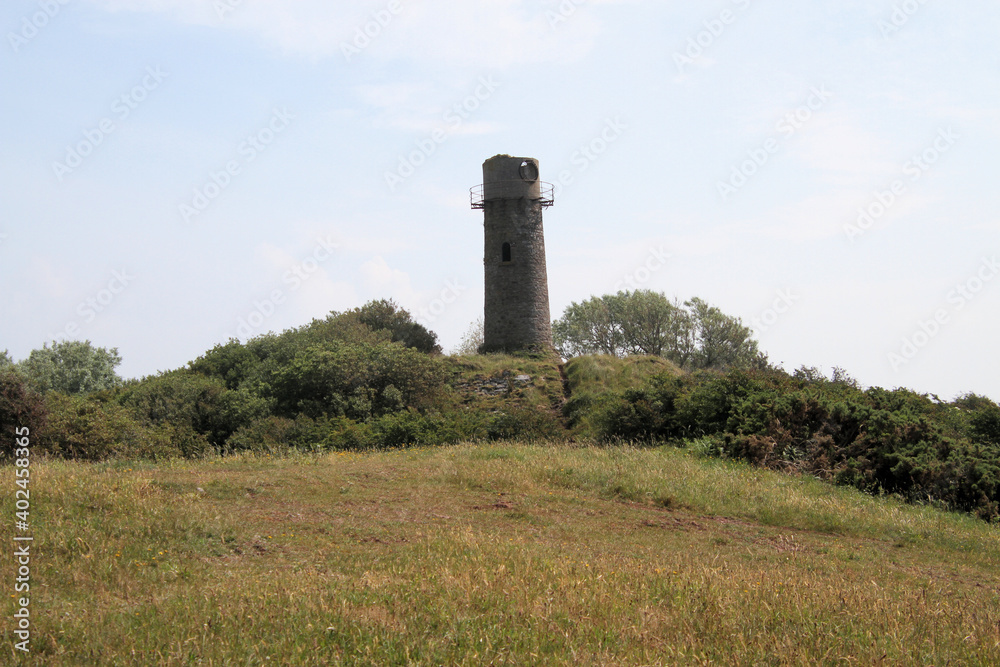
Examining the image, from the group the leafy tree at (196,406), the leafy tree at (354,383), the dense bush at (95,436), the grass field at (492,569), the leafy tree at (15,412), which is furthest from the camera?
the leafy tree at (354,383)

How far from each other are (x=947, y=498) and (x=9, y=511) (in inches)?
605

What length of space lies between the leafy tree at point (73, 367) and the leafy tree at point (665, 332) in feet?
94.9

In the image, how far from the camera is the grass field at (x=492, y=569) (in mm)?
5789

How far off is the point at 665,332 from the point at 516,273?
1805 cm

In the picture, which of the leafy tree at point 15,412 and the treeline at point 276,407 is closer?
the leafy tree at point 15,412

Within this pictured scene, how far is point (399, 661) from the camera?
217 inches

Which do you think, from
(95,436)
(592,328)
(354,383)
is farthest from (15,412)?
(592,328)

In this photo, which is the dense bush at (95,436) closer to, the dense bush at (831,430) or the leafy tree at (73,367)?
the dense bush at (831,430)

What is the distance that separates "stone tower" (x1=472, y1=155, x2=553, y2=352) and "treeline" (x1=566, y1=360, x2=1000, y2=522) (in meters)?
12.3

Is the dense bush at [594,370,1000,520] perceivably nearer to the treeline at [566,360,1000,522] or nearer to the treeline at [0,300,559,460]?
the treeline at [566,360,1000,522]

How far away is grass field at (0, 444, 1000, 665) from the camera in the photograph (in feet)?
19.0

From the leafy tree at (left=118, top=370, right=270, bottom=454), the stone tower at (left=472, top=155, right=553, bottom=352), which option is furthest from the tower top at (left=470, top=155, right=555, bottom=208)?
the leafy tree at (left=118, top=370, right=270, bottom=454)

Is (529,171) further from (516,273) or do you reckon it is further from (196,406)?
(196,406)

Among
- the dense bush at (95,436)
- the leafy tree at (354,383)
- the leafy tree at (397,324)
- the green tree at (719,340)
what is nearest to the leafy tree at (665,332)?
the green tree at (719,340)
